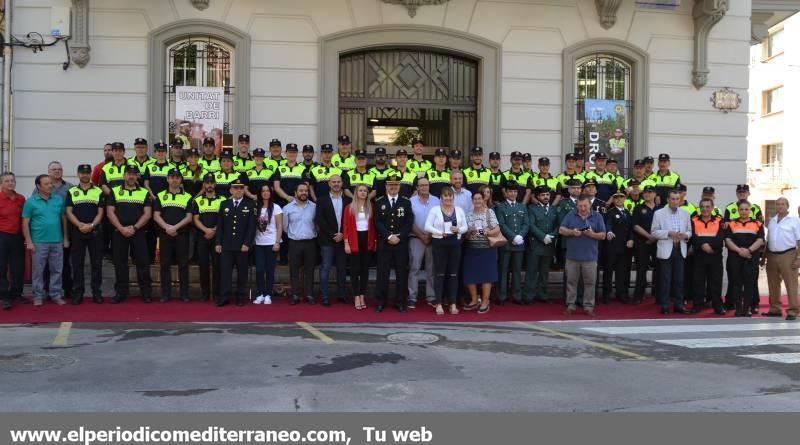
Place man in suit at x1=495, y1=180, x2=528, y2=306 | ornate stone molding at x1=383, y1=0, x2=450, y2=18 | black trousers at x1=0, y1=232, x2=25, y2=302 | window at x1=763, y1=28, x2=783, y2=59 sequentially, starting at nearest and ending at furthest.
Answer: black trousers at x1=0, y1=232, x2=25, y2=302, man in suit at x1=495, y1=180, x2=528, y2=306, ornate stone molding at x1=383, y1=0, x2=450, y2=18, window at x1=763, y1=28, x2=783, y2=59

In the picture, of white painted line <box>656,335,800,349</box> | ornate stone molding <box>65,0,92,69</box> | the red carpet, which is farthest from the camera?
ornate stone molding <box>65,0,92,69</box>

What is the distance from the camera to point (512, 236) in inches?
490

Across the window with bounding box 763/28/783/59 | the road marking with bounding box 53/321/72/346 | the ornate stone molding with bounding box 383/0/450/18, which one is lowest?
the road marking with bounding box 53/321/72/346

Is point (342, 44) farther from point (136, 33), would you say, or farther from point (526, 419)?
point (526, 419)

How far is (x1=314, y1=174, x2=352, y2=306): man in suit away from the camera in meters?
11.9

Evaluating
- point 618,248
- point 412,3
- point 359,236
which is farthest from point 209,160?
point 618,248

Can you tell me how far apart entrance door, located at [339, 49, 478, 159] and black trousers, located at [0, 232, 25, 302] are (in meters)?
6.45

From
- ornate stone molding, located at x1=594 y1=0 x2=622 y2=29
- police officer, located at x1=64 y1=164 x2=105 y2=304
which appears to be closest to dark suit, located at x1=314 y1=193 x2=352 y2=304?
police officer, located at x1=64 y1=164 x2=105 y2=304

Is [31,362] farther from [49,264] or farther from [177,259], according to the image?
[177,259]

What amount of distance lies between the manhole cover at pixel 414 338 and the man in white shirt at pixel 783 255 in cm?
626

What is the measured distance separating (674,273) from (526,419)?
7.59 metres

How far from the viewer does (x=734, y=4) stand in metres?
16.3

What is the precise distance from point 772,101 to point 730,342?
37.7 m

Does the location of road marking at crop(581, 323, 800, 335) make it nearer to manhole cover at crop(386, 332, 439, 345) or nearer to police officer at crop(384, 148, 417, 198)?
manhole cover at crop(386, 332, 439, 345)
